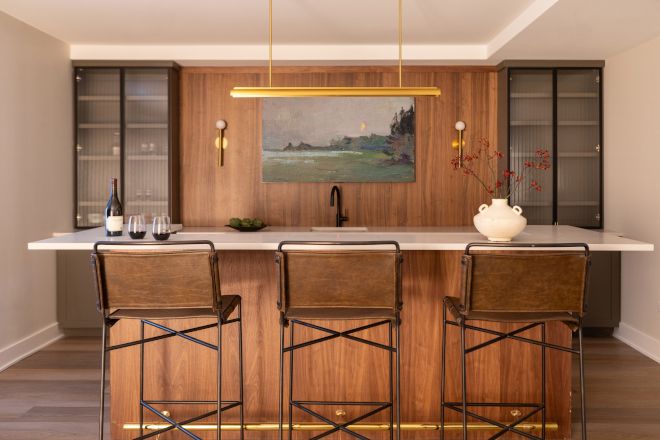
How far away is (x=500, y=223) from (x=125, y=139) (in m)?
3.64

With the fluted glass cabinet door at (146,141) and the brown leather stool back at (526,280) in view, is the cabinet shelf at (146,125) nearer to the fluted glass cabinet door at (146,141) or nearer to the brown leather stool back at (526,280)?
the fluted glass cabinet door at (146,141)

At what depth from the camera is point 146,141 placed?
5.34 meters

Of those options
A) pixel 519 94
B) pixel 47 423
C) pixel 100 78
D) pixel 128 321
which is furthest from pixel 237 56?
pixel 47 423

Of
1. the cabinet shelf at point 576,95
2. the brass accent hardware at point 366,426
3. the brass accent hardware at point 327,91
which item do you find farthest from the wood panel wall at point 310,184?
the brass accent hardware at point 366,426

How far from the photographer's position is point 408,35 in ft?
16.1

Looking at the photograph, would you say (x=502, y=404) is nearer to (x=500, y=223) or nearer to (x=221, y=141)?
(x=500, y=223)

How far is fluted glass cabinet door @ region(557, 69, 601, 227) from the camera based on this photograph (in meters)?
5.32

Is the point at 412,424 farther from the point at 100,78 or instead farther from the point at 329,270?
the point at 100,78

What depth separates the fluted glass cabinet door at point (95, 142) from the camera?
5.33 metres

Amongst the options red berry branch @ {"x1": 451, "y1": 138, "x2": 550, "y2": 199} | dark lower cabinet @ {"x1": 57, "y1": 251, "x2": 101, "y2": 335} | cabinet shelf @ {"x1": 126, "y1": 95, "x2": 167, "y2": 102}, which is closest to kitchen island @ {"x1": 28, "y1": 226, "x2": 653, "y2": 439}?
red berry branch @ {"x1": 451, "y1": 138, "x2": 550, "y2": 199}

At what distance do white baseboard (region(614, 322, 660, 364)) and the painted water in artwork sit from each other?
2.26 metres

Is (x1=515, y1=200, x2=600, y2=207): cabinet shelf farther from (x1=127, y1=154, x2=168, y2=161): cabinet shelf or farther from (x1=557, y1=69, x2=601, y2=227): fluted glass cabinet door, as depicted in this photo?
(x1=127, y1=154, x2=168, y2=161): cabinet shelf

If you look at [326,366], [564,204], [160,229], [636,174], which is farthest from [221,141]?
[636,174]

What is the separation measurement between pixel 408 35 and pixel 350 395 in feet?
10.1
